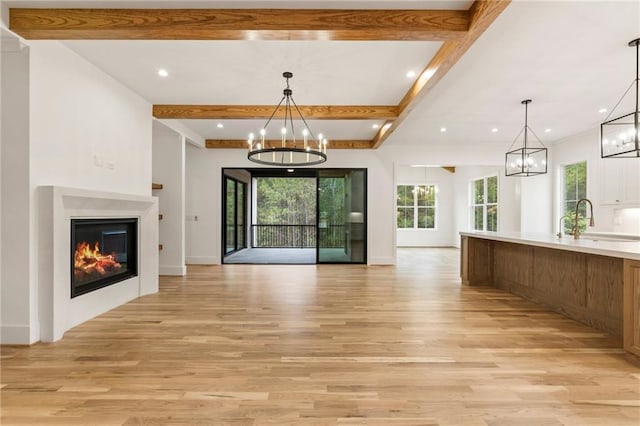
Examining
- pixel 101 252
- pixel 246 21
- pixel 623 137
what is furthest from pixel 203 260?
pixel 623 137

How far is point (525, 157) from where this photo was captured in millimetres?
5188

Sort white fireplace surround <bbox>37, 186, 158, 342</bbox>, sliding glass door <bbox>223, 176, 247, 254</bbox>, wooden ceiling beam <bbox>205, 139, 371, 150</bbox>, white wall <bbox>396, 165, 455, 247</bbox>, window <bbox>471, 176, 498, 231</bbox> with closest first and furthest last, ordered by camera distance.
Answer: white fireplace surround <bbox>37, 186, 158, 342</bbox> → wooden ceiling beam <bbox>205, 139, 371, 150</bbox> → sliding glass door <bbox>223, 176, 247, 254</bbox> → window <bbox>471, 176, 498, 231</bbox> → white wall <bbox>396, 165, 455, 247</bbox>

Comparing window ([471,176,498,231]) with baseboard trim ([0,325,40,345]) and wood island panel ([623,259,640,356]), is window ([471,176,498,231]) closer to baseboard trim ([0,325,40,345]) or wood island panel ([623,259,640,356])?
wood island panel ([623,259,640,356])

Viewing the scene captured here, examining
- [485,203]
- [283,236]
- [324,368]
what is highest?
[485,203]

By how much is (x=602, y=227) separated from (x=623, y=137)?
13.3 feet

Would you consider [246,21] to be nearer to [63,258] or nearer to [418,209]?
[63,258]

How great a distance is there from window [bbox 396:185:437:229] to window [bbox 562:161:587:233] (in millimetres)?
4786

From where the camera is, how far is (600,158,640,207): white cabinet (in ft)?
18.6

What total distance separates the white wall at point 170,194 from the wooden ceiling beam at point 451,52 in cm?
404

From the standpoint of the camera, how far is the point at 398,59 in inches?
138

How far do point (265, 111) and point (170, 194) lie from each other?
251 centimetres

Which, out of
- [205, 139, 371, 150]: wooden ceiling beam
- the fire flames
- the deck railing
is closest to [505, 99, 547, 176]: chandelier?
[205, 139, 371, 150]: wooden ceiling beam

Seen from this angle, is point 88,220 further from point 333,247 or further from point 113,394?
point 333,247

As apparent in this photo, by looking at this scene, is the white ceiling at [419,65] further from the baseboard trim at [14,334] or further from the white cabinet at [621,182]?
the baseboard trim at [14,334]
